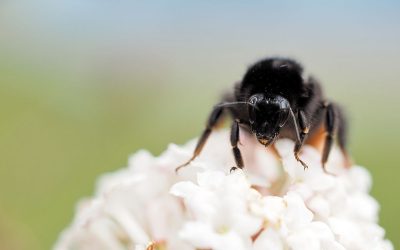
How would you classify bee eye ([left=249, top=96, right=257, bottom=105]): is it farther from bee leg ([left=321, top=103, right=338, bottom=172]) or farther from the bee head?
bee leg ([left=321, top=103, right=338, bottom=172])

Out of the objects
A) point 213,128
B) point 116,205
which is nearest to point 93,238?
point 116,205

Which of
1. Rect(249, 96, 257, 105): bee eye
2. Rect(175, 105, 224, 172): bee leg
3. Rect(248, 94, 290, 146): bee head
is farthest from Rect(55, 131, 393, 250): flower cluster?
Rect(249, 96, 257, 105): bee eye

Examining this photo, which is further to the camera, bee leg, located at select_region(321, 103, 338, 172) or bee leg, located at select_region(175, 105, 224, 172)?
bee leg, located at select_region(321, 103, 338, 172)

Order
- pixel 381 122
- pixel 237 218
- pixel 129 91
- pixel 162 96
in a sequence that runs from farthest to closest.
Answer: pixel 381 122
pixel 162 96
pixel 129 91
pixel 237 218

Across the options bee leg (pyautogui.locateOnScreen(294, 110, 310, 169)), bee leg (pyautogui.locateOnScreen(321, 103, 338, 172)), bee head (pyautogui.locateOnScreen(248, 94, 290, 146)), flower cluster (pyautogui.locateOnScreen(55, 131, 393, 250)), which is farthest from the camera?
bee leg (pyautogui.locateOnScreen(321, 103, 338, 172))

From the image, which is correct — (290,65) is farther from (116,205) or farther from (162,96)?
(162,96)

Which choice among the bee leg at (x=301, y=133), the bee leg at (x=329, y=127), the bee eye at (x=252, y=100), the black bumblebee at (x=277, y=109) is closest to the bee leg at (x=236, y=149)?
the black bumblebee at (x=277, y=109)

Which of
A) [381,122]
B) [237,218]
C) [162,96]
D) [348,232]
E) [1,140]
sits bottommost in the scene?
[381,122]

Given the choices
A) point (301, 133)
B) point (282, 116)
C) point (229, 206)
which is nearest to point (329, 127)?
point (301, 133)
